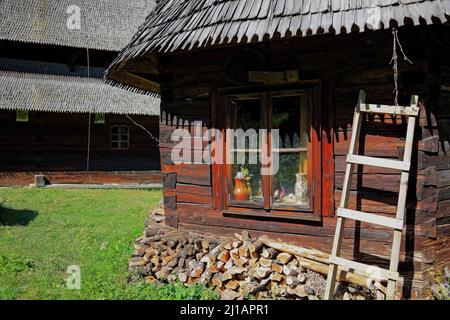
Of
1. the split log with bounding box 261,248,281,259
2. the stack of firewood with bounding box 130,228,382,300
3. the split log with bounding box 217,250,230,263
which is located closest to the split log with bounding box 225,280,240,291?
the stack of firewood with bounding box 130,228,382,300

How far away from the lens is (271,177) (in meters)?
5.24

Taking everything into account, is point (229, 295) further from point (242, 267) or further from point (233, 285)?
point (242, 267)

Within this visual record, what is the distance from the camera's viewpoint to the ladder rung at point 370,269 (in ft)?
13.2

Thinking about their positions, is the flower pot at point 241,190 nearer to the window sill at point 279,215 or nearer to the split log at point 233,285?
the window sill at point 279,215

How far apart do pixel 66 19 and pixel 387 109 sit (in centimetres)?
1632

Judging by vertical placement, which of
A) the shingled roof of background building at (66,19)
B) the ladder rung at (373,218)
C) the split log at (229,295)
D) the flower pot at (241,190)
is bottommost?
the split log at (229,295)

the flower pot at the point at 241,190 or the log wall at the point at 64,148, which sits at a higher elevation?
the log wall at the point at 64,148

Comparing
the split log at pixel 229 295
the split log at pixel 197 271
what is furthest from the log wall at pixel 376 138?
the split log at pixel 229 295

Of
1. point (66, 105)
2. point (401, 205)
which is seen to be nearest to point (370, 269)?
point (401, 205)

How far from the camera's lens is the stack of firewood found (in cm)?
466

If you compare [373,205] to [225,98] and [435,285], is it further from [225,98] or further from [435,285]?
[225,98]

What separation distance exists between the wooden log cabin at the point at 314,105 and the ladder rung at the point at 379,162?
1.16ft

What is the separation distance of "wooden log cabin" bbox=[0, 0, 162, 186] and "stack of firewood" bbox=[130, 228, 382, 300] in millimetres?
10343
